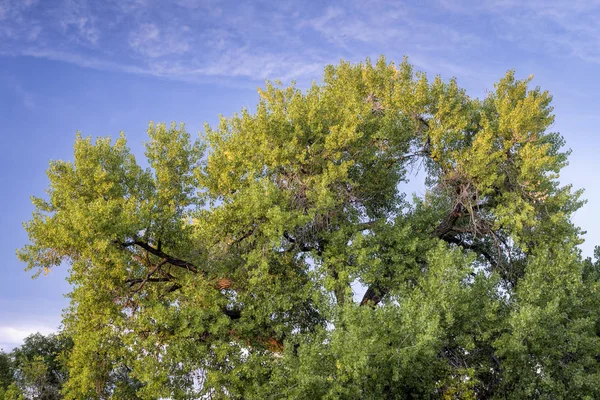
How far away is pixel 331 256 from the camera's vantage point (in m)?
22.3

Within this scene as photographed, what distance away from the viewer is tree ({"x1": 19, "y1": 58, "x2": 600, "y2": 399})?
18672mm

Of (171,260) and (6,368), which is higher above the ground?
(171,260)

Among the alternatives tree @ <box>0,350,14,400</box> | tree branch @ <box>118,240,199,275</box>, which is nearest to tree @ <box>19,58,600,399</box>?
tree branch @ <box>118,240,199,275</box>

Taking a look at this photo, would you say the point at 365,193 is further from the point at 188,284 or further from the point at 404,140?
the point at 188,284

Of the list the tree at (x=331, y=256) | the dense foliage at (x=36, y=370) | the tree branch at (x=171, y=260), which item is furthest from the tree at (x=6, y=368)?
the tree branch at (x=171, y=260)

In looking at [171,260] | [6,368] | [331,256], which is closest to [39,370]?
[6,368]

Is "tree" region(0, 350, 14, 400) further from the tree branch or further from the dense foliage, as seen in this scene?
the tree branch

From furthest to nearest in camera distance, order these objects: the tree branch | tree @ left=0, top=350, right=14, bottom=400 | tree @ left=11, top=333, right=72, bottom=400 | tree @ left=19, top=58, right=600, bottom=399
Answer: tree @ left=0, top=350, right=14, bottom=400
tree @ left=11, top=333, right=72, bottom=400
the tree branch
tree @ left=19, top=58, right=600, bottom=399

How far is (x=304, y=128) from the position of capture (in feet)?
80.1

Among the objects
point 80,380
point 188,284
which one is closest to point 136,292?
point 188,284

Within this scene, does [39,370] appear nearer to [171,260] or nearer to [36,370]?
[36,370]

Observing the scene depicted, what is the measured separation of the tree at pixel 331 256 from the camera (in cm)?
1867

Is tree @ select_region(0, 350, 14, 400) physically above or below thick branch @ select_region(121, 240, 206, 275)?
below

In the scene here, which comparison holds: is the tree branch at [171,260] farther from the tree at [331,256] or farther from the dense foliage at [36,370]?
the dense foliage at [36,370]
